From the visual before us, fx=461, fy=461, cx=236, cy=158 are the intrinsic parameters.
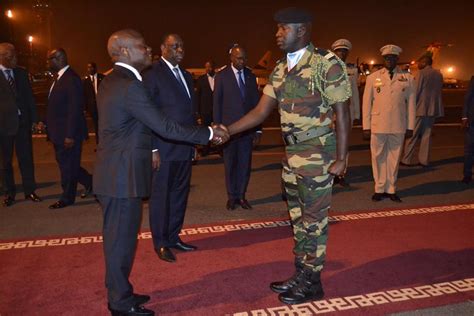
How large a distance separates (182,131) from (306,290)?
1570mm

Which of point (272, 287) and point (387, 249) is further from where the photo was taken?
point (387, 249)

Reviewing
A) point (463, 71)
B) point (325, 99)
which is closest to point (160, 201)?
point (325, 99)

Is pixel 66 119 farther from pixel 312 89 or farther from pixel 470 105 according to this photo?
pixel 470 105

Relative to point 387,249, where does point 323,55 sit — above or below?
above

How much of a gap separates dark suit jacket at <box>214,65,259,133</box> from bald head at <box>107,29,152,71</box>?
3075 millimetres

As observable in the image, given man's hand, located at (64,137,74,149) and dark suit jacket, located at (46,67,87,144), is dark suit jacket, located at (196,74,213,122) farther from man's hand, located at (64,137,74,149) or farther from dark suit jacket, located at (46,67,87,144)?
man's hand, located at (64,137,74,149)

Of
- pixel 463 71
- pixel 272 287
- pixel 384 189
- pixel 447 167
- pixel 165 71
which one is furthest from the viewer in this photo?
pixel 463 71

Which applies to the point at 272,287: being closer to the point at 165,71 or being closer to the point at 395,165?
the point at 165,71

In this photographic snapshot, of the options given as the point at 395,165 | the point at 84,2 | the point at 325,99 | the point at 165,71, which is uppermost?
the point at 84,2

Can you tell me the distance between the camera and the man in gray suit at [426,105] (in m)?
9.19

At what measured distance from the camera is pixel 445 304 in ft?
11.6

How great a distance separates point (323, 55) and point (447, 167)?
6898 mm

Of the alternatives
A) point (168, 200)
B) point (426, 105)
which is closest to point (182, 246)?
point (168, 200)

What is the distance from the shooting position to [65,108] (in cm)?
632
